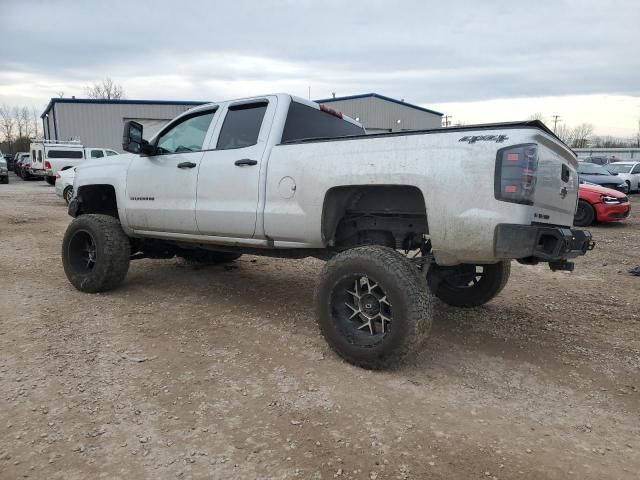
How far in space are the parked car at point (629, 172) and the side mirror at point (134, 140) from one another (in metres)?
22.1

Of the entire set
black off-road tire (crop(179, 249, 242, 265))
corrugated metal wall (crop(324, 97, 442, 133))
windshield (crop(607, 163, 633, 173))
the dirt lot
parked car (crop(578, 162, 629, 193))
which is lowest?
the dirt lot

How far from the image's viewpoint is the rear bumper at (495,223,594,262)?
289 cm

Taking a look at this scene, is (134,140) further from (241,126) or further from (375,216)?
(375,216)

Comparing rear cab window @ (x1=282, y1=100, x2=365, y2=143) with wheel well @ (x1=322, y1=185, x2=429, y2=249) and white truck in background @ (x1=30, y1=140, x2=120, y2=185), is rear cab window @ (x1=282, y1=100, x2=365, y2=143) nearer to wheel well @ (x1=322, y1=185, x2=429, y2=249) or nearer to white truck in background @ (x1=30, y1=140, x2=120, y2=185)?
wheel well @ (x1=322, y1=185, x2=429, y2=249)

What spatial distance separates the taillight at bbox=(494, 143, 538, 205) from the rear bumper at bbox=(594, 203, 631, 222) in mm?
9954

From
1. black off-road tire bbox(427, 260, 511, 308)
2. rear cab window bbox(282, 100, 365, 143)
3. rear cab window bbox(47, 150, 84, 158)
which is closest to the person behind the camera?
rear cab window bbox(282, 100, 365, 143)

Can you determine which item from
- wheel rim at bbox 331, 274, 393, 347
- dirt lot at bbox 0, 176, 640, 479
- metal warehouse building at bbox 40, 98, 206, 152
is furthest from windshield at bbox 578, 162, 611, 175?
metal warehouse building at bbox 40, 98, 206, 152

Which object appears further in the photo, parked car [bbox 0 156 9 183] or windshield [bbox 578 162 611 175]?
parked car [bbox 0 156 9 183]

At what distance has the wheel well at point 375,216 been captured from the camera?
3.64 metres

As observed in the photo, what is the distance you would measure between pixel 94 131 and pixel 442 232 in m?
33.0

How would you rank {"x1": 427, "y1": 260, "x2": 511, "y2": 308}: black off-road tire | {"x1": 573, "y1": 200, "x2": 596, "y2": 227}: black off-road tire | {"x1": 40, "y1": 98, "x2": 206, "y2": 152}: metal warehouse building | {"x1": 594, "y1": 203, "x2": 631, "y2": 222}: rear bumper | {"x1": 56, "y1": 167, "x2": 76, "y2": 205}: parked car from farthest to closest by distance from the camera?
{"x1": 40, "y1": 98, "x2": 206, "y2": 152}: metal warehouse building
{"x1": 56, "y1": 167, "x2": 76, "y2": 205}: parked car
{"x1": 573, "y1": 200, "x2": 596, "y2": 227}: black off-road tire
{"x1": 594, "y1": 203, "x2": 631, "y2": 222}: rear bumper
{"x1": 427, "y1": 260, "x2": 511, "y2": 308}: black off-road tire

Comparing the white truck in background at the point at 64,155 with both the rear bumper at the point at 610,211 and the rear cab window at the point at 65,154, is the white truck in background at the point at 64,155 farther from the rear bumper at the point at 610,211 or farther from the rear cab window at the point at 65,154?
the rear bumper at the point at 610,211

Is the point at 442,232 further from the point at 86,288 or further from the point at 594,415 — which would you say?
the point at 86,288

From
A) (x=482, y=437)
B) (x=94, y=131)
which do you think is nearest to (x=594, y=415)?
(x=482, y=437)
